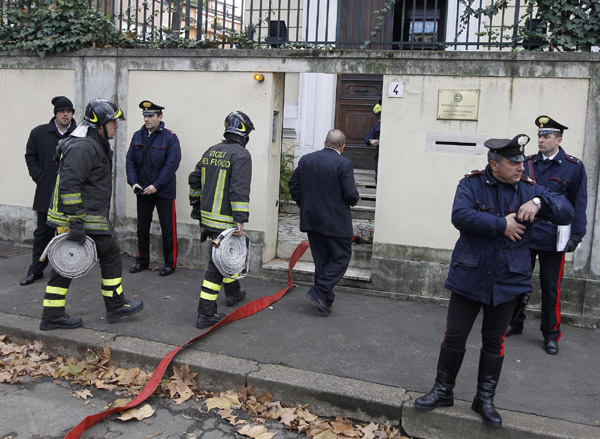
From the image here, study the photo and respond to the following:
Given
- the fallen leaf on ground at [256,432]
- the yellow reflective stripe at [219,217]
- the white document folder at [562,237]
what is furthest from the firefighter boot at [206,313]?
the white document folder at [562,237]

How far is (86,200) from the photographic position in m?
5.20

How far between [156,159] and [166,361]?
10.4 ft

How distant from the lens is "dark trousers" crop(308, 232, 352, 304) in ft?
19.6

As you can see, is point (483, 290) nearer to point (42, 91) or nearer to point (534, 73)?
point (534, 73)

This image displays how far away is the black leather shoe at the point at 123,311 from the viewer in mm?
5500

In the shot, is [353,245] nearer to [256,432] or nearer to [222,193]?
[222,193]

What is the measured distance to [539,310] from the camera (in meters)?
6.33

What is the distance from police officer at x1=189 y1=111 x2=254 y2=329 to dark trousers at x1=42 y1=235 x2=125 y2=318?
2.61ft

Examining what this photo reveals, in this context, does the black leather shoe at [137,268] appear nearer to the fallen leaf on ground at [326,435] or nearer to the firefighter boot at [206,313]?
the firefighter boot at [206,313]

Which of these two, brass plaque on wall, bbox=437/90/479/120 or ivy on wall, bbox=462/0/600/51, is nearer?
ivy on wall, bbox=462/0/600/51

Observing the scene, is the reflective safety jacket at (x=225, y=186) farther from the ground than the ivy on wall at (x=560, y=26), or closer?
closer

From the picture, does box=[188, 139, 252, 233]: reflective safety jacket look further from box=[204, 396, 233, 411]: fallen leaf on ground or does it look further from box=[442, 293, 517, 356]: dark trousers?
box=[442, 293, 517, 356]: dark trousers

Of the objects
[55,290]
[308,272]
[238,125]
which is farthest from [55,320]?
[308,272]

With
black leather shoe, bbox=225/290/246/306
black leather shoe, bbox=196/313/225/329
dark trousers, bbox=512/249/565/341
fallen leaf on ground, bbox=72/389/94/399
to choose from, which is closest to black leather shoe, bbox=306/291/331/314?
black leather shoe, bbox=225/290/246/306
